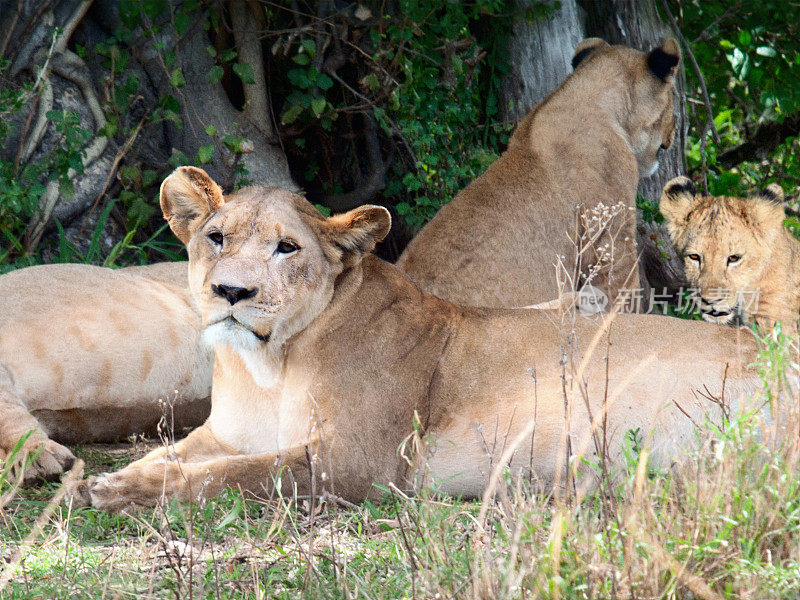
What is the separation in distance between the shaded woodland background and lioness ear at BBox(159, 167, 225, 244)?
2.22 metres

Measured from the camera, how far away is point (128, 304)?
13.8 ft

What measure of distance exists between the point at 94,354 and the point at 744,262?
2.83 meters

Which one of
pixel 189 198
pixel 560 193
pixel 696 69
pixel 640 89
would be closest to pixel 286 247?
pixel 189 198

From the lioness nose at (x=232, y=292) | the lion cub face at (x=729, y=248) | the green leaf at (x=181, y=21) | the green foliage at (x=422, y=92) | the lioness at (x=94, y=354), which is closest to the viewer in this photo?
the lioness nose at (x=232, y=292)

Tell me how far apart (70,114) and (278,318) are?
2.88 metres

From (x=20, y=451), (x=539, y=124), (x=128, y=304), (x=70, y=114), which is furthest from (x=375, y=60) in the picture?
(x=20, y=451)

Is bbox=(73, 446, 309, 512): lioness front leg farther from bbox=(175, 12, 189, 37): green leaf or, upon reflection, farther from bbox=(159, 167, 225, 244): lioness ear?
bbox=(175, 12, 189, 37): green leaf

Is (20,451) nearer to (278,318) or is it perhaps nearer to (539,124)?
(278,318)

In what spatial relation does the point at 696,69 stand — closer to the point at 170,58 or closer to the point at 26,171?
the point at 170,58

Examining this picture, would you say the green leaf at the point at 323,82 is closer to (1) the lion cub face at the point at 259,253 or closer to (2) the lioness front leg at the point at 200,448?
(1) the lion cub face at the point at 259,253

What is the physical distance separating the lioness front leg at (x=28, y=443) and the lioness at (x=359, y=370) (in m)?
0.29

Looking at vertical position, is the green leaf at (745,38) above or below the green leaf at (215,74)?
above

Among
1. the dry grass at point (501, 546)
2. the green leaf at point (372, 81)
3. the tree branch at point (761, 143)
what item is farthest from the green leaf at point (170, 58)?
the tree branch at point (761, 143)

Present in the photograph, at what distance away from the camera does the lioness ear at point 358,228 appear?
323 centimetres
